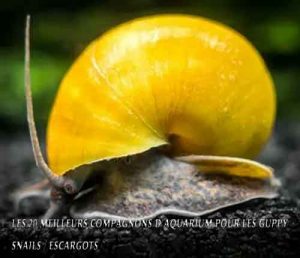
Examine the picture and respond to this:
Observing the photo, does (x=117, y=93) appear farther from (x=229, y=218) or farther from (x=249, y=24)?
(x=249, y=24)

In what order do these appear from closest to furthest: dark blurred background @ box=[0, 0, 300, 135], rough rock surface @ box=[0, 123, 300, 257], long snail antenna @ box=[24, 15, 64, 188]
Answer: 1. rough rock surface @ box=[0, 123, 300, 257]
2. long snail antenna @ box=[24, 15, 64, 188]
3. dark blurred background @ box=[0, 0, 300, 135]

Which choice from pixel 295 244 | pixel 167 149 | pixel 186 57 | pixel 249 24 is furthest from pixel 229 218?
pixel 249 24

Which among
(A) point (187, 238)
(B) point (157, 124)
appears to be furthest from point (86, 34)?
(A) point (187, 238)

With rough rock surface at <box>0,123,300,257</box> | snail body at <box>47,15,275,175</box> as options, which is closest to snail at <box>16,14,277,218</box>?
snail body at <box>47,15,275,175</box>

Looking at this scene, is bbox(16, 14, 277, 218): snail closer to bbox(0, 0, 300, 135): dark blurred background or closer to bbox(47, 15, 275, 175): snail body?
bbox(47, 15, 275, 175): snail body

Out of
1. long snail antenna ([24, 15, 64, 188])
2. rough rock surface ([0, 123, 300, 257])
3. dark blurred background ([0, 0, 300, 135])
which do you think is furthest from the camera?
dark blurred background ([0, 0, 300, 135])

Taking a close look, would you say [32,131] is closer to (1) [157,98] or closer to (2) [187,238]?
(1) [157,98]

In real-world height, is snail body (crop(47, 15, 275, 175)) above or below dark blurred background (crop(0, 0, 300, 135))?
Result: above

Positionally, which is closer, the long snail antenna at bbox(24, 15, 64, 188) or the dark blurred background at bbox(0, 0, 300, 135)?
the long snail antenna at bbox(24, 15, 64, 188)
